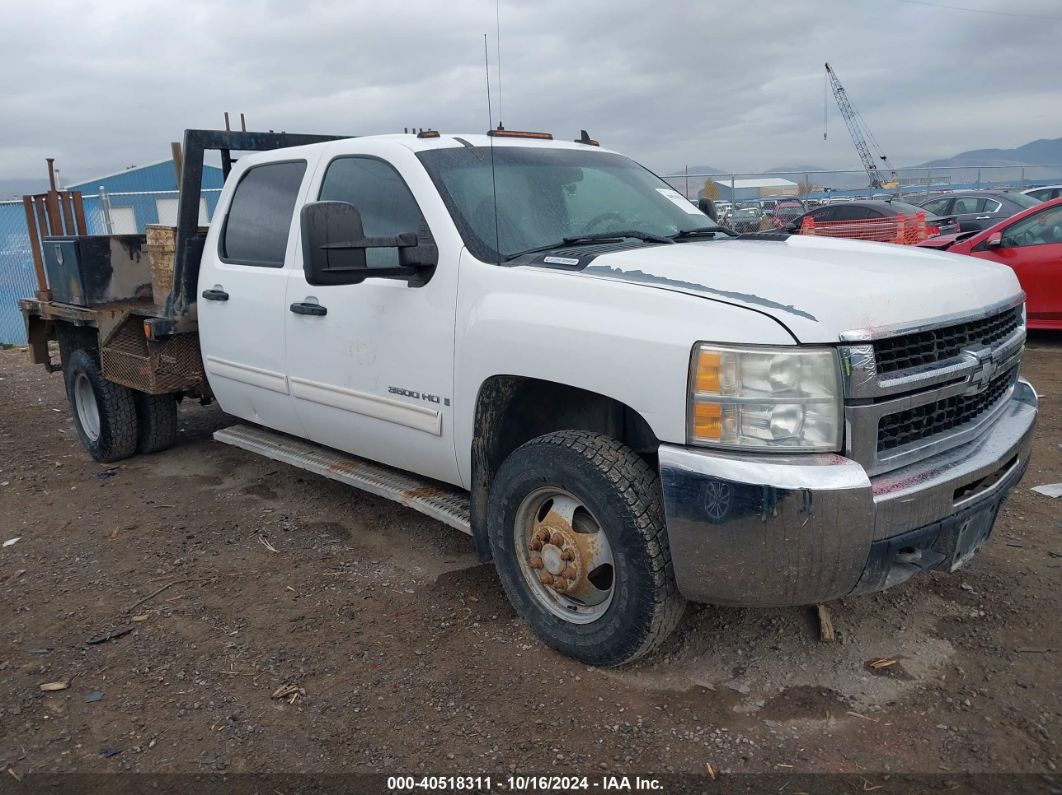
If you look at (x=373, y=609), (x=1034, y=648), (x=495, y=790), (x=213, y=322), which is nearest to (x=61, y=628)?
(x=373, y=609)

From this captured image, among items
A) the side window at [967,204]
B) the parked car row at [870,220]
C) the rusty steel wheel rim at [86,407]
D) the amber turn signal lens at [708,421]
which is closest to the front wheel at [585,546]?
the amber turn signal lens at [708,421]

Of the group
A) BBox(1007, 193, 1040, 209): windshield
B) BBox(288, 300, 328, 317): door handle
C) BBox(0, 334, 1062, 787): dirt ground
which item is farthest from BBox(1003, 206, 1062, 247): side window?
BBox(1007, 193, 1040, 209): windshield

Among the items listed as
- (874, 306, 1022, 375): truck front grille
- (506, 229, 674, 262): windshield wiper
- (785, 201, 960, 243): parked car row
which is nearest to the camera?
(874, 306, 1022, 375): truck front grille

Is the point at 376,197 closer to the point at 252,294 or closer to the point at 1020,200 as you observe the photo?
the point at 252,294

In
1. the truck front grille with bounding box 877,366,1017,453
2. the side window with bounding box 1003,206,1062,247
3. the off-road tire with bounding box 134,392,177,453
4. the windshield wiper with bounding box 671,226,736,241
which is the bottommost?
the off-road tire with bounding box 134,392,177,453

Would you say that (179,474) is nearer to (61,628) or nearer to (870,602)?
(61,628)

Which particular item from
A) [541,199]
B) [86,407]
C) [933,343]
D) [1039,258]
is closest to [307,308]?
[541,199]

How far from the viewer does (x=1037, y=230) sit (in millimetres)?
8359

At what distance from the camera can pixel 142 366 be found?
17.8 feet

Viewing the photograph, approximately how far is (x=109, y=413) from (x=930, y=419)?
518cm

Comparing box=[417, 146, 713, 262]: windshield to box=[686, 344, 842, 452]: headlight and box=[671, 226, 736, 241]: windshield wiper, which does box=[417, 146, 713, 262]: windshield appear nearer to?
box=[671, 226, 736, 241]: windshield wiper

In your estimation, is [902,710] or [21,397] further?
[21,397]

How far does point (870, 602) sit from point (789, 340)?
1.60 m

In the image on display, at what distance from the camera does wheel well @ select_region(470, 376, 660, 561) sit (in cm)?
320
